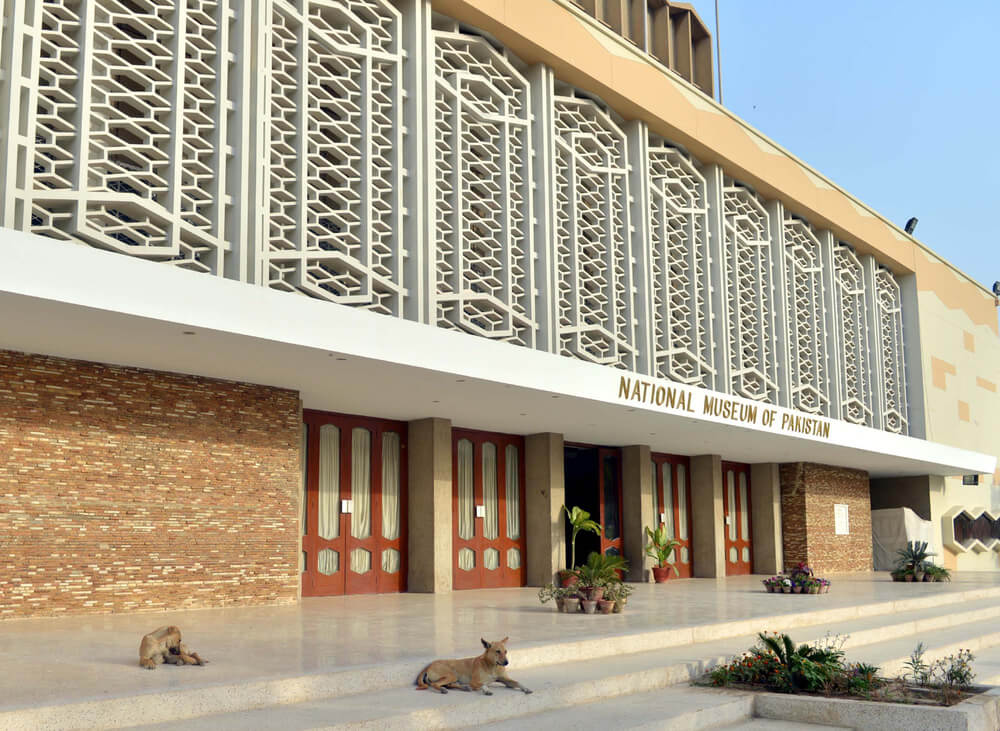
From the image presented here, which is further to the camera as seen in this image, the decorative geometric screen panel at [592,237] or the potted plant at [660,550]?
the potted plant at [660,550]

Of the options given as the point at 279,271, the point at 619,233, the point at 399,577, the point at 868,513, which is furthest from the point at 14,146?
the point at 868,513

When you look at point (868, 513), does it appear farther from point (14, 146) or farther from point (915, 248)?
point (14, 146)

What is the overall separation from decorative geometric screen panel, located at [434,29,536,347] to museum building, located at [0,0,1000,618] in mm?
54

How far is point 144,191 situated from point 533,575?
1081 cm

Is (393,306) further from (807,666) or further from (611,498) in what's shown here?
(611,498)

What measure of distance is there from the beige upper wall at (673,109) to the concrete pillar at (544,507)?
257 inches

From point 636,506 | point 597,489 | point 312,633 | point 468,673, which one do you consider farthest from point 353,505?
point 468,673

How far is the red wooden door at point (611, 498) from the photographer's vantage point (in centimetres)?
2103

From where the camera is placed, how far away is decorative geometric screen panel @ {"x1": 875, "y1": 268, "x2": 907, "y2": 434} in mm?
27578

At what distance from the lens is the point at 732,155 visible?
69.6 ft

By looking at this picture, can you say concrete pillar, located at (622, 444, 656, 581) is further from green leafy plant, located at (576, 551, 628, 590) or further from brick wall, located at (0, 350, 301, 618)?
brick wall, located at (0, 350, 301, 618)

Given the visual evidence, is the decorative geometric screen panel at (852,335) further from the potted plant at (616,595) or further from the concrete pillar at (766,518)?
the potted plant at (616,595)

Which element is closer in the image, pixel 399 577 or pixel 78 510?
pixel 78 510

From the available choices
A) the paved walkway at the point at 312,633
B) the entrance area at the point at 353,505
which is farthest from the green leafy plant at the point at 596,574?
the entrance area at the point at 353,505
